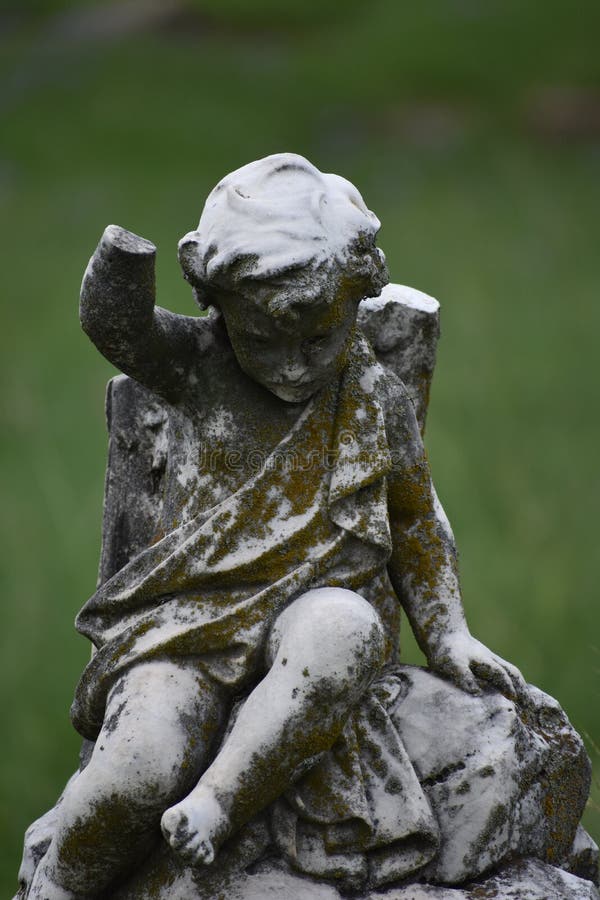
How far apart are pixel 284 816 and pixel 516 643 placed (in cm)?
331

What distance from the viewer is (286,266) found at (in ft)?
9.71

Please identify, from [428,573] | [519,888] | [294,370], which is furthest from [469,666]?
[294,370]

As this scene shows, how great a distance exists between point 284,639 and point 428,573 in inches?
19.0

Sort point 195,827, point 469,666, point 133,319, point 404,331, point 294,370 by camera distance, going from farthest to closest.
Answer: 1. point 404,331
2. point 469,666
3. point 294,370
4. point 133,319
5. point 195,827

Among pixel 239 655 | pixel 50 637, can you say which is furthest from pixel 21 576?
pixel 239 655

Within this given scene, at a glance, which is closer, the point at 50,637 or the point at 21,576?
the point at 50,637

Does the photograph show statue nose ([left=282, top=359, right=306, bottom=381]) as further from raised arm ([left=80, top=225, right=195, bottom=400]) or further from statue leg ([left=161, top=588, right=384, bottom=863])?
statue leg ([left=161, top=588, right=384, bottom=863])

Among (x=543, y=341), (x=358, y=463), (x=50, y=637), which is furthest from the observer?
(x=543, y=341)

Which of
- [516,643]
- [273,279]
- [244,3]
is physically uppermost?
[244,3]

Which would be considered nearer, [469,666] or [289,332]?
[289,332]

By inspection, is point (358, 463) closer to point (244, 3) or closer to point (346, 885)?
point (346, 885)

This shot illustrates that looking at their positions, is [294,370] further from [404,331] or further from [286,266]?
[404,331]

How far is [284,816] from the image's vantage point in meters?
3.12

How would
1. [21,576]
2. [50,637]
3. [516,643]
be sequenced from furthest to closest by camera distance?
1. [21,576]
2. [50,637]
3. [516,643]
